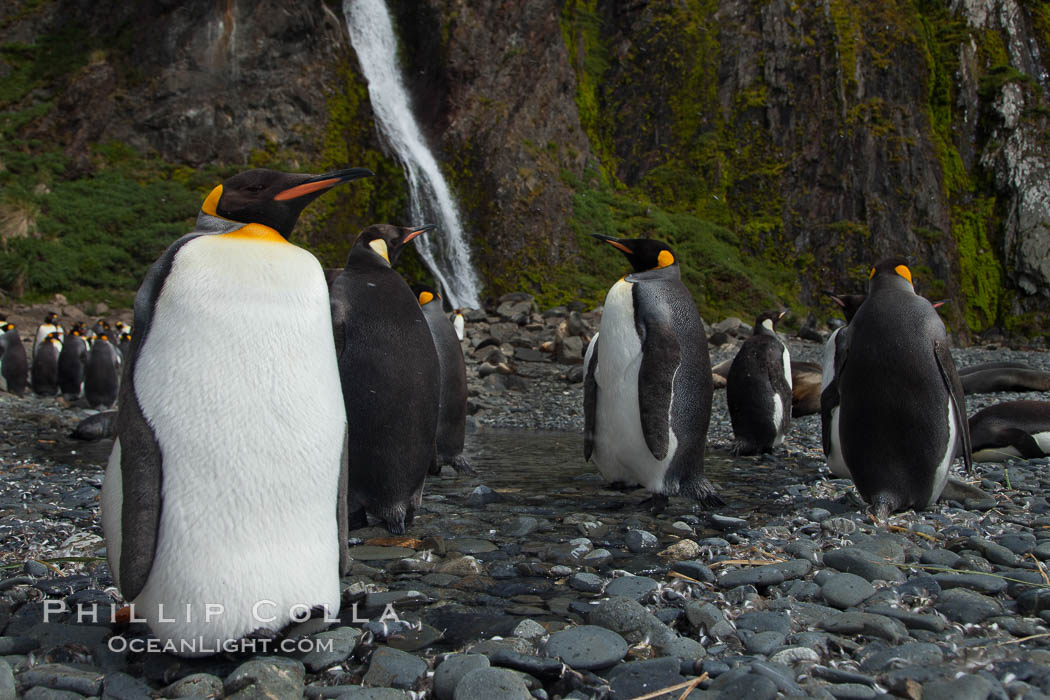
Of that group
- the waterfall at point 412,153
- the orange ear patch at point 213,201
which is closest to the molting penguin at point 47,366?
the waterfall at point 412,153

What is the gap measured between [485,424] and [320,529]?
7.73 m

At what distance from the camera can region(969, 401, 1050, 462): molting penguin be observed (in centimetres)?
580

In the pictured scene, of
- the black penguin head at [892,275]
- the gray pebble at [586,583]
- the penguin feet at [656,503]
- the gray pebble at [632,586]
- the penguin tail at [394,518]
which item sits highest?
the black penguin head at [892,275]

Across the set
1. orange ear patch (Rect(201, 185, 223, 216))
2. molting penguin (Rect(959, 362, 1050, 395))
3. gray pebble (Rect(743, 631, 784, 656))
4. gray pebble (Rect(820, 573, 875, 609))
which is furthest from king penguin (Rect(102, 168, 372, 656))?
molting penguin (Rect(959, 362, 1050, 395))

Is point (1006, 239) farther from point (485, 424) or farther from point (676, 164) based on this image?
point (485, 424)

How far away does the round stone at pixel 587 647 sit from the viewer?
2.02 metres

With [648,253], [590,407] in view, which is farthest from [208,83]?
[590,407]

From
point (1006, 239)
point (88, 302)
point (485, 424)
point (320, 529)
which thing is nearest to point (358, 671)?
point (320, 529)

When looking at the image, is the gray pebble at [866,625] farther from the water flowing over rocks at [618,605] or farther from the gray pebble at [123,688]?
the gray pebble at [123,688]

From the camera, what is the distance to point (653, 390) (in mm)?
4477

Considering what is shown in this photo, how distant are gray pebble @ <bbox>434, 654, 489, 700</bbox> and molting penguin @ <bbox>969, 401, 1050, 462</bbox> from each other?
531cm

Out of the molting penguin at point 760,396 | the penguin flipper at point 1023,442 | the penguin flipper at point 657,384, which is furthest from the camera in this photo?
the molting penguin at point 760,396

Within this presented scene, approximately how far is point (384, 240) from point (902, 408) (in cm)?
298

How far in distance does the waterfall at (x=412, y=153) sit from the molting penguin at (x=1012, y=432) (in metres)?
14.0
